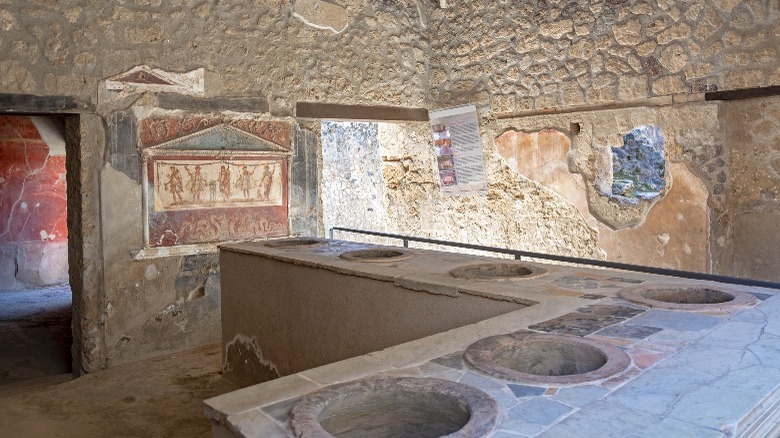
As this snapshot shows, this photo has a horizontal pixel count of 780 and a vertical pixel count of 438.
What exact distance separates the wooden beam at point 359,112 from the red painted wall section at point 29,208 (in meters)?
3.99

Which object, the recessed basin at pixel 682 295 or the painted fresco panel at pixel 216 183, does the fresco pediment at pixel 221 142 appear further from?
the recessed basin at pixel 682 295

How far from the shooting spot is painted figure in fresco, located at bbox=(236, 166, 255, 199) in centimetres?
553

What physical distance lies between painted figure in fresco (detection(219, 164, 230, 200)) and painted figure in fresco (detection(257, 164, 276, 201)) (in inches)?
12.1

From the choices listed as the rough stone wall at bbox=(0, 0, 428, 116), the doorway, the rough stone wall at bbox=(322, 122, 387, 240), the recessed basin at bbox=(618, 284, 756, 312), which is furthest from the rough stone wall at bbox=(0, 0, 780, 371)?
the doorway

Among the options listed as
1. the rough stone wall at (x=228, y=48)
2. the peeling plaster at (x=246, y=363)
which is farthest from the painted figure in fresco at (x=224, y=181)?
the peeling plaster at (x=246, y=363)

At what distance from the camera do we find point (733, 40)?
4484mm

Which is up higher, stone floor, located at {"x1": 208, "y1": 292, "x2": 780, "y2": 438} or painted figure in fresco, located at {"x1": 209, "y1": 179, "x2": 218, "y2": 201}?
painted figure in fresco, located at {"x1": 209, "y1": 179, "x2": 218, "y2": 201}

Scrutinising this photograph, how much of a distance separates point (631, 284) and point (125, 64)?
13.3 feet

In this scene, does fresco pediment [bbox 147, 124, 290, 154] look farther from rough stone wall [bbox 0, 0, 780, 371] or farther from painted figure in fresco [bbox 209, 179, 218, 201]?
painted figure in fresco [bbox 209, 179, 218, 201]

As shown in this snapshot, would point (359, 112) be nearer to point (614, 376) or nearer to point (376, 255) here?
point (376, 255)

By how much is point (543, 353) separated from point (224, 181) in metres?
3.98

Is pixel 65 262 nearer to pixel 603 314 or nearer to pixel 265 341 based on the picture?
pixel 265 341

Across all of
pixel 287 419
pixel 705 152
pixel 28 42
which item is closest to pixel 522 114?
pixel 705 152

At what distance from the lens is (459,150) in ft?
21.8
